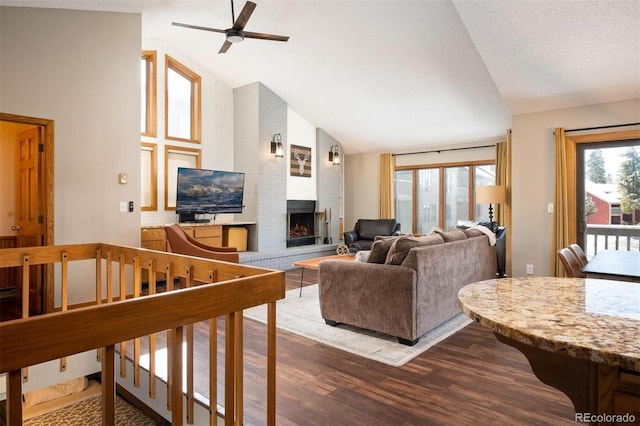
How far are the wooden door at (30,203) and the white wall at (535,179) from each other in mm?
5525

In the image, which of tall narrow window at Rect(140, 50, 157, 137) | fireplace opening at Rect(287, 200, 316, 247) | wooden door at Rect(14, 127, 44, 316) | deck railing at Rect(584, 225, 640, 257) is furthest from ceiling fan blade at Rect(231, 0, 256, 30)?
deck railing at Rect(584, 225, 640, 257)

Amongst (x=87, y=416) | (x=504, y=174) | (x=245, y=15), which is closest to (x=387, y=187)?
(x=504, y=174)

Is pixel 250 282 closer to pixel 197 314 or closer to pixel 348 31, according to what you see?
pixel 197 314

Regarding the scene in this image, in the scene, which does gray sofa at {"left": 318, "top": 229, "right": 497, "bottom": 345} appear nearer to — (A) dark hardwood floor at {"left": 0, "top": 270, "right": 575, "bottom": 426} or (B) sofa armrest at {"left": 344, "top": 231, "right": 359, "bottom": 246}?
(A) dark hardwood floor at {"left": 0, "top": 270, "right": 575, "bottom": 426}

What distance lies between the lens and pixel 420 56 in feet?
16.8

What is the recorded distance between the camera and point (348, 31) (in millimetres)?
4945

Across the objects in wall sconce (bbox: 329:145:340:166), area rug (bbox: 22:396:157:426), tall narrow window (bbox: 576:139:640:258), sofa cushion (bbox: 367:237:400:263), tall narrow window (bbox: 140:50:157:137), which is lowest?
area rug (bbox: 22:396:157:426)

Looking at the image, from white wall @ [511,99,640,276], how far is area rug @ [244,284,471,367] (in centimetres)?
169

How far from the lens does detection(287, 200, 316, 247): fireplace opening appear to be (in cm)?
757

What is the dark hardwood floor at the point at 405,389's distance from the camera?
81.7 inches

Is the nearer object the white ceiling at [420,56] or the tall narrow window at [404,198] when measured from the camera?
the white ceiling at [420,56]

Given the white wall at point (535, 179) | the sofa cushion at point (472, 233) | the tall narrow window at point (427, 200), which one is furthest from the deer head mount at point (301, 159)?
the sofa cushion at point (472, 233)

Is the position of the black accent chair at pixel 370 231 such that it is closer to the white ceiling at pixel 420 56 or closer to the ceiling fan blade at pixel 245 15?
the white ceiling at pixel 420 56

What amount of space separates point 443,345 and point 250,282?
7.59 ft
